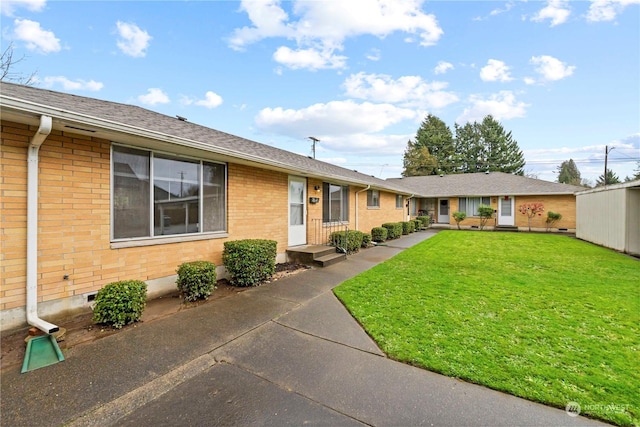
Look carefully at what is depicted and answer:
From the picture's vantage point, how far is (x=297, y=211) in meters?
8.75

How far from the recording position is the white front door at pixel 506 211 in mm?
20094

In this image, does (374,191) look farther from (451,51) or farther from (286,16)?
(286,16)

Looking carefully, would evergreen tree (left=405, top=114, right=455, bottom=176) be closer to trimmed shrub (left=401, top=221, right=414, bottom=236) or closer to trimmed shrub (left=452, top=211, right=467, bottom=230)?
trimmed shrub (left=452, top=211, right=467, bottom=230)

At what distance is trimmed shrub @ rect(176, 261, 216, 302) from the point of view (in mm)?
4746

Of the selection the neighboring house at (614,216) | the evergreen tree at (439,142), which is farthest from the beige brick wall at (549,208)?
the evergreen tree at (439,142)

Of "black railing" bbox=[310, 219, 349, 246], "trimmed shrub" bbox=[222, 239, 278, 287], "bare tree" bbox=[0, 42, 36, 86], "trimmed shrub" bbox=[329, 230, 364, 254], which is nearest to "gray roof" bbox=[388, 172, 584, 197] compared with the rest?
"trimmed shrub" bbox=[329, 230, 364, 254]

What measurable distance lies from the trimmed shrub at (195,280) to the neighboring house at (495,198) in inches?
828

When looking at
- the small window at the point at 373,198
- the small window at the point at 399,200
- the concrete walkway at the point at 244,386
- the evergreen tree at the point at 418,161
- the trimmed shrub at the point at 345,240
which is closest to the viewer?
the concrete walkway at the point at 244,386

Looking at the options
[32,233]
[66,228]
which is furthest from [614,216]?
[32,233]

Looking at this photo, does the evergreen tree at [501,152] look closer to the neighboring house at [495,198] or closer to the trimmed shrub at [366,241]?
the neighboring house at [495,198]

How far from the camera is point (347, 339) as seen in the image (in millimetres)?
3525

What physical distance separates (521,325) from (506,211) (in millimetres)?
20071

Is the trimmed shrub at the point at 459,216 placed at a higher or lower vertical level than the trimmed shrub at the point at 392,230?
higher

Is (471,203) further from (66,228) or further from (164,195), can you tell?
(66,228)
